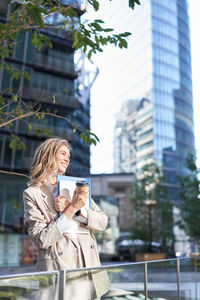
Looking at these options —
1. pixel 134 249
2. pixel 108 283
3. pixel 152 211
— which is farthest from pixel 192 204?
pixel 108 283

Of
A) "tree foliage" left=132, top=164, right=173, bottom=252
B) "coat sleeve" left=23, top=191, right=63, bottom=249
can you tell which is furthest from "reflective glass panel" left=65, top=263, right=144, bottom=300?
"tree foliage" left=132, top=164, right=173, bottom=252

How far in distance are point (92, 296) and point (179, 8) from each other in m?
72.5

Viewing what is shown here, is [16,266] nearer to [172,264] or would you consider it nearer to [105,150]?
[172,264]

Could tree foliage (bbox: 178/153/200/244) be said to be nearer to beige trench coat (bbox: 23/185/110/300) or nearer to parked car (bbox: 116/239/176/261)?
parked car (bbox: 116/239/176/261)

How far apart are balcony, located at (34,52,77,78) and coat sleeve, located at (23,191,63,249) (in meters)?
26.0

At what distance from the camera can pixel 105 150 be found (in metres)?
70.9

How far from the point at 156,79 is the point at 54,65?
122ft

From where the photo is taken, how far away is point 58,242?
232 centimetres

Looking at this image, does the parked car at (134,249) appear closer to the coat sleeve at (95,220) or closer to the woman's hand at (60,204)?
the coat sleeve at (95,220)

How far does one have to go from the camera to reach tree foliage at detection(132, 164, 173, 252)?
83.6 feet

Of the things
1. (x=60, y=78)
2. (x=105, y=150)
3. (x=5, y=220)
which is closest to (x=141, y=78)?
(x=105, y=150)

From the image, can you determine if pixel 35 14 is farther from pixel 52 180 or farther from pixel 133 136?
pixel 133 136

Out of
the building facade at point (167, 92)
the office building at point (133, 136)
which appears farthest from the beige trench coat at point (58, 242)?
the building facade at point (167, 92)

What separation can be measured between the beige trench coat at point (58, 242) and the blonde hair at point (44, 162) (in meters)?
0.09
